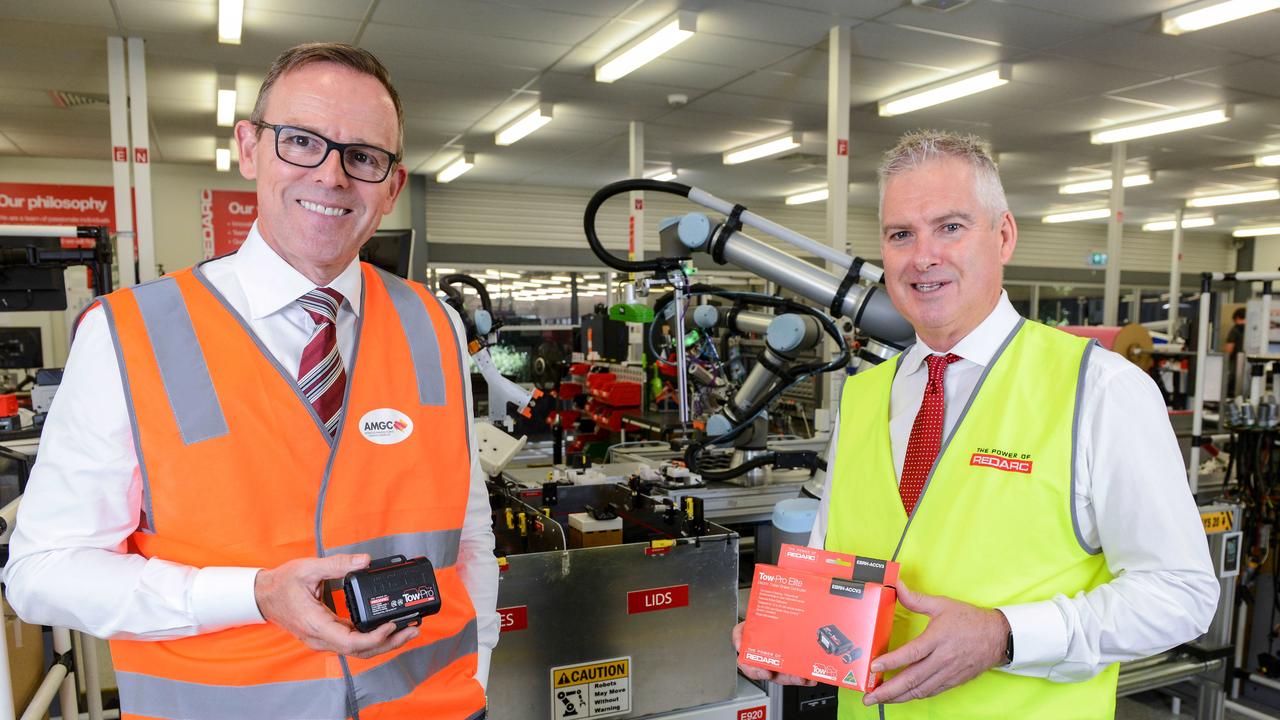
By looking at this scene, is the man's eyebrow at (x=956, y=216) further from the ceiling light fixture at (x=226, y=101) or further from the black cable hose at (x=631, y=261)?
the ceiling light fixture at (x=226, y=101)

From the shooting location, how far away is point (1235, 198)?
39.3 feet

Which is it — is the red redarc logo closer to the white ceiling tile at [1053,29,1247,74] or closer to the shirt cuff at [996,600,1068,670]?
the shirt cuff at [996,600,1068,670]

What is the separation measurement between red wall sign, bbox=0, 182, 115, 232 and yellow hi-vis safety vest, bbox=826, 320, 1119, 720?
853cm

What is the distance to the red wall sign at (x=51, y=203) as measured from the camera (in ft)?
25.2

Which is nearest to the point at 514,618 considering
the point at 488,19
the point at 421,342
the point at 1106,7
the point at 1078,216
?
the point at 421,342

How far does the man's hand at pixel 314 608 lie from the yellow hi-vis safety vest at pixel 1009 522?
83 centimetres

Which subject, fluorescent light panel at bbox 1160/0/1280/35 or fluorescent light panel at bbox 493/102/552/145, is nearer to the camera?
fluorescent light panel at bbox 1160/0/1280/35

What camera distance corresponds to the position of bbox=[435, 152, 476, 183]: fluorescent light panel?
9651 mm

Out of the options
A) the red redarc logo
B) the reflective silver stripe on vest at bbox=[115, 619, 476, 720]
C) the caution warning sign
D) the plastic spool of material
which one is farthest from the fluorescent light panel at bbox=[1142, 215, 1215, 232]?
the reflective silver stripe on vest at bbox=[115, 619, 476, 720]

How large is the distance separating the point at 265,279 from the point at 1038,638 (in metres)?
1.29

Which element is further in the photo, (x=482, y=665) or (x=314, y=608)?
(x=482, y=665)

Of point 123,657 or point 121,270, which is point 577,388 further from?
point 123,657

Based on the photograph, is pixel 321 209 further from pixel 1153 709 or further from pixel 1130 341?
pixel 1130 341

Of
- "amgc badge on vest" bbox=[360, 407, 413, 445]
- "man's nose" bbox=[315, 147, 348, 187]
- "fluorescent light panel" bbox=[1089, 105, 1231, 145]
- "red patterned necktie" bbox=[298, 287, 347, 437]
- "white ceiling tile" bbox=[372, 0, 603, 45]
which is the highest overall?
"white ceiling tile" bbox=[372, 0, 603, 45]
